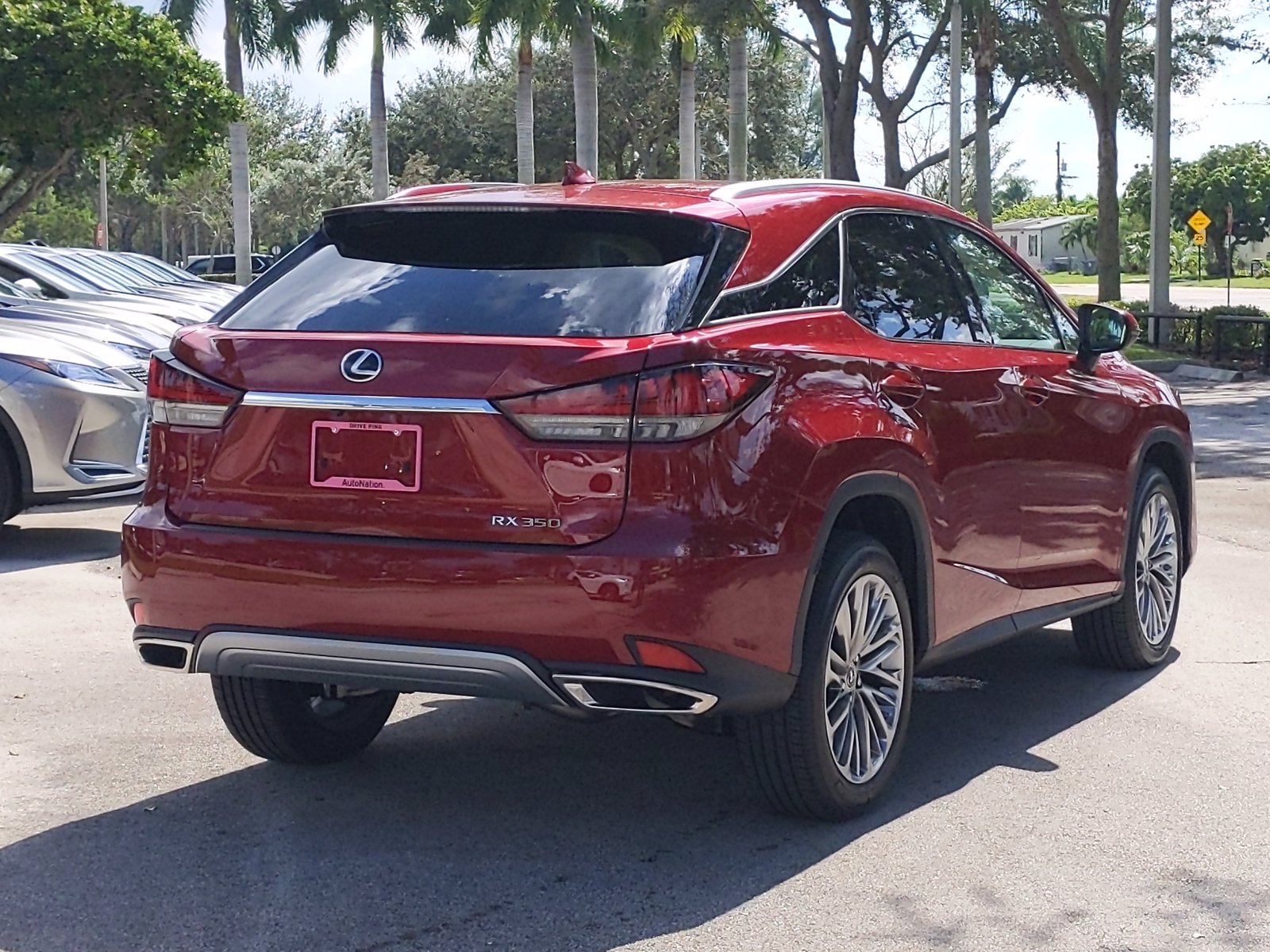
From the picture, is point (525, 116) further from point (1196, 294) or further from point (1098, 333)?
point (1098, 333)

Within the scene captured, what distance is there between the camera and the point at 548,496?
13.9 ft

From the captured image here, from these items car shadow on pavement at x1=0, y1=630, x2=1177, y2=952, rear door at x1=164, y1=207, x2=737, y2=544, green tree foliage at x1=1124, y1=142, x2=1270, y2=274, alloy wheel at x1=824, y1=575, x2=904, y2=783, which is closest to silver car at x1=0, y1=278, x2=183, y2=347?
car shadow on pavement at x1=0, y1=630, x2=1177, y2=952

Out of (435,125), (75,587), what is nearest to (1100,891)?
(75,587)

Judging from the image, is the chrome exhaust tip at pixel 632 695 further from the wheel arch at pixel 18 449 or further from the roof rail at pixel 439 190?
the wheel arch at pixel 18 449

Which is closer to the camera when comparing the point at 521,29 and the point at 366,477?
the point at 366,477

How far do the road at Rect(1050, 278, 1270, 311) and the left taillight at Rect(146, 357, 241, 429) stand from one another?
4692 centimetres

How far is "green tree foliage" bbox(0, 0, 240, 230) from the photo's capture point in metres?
21.9

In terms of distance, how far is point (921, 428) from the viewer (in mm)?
5082

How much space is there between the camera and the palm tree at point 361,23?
136 ft

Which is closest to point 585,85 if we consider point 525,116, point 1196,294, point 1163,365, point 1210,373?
point 525,116

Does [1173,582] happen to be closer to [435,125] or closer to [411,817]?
[411,817]

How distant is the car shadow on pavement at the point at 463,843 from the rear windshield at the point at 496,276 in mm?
1373

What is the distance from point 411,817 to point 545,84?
57520mm

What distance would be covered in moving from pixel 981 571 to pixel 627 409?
1.77 metres
